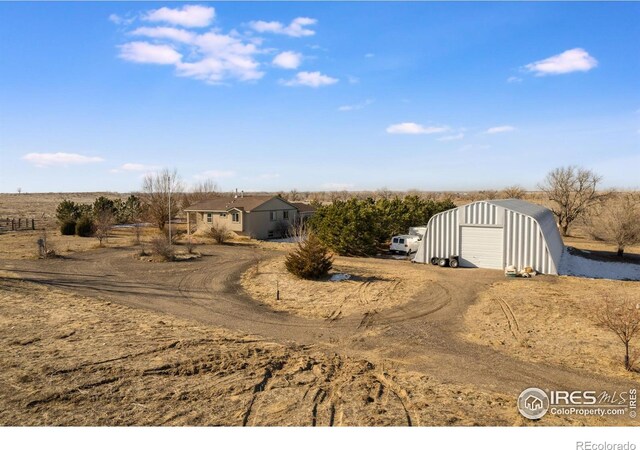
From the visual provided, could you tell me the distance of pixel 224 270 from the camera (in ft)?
73.3

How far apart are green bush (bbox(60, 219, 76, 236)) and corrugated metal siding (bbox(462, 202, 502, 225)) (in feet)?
116

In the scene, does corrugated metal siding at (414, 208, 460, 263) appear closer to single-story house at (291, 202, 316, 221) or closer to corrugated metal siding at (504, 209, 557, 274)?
corrugated metal siding at (504, 209, 557, 274)

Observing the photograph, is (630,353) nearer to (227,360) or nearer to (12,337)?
(227,360)

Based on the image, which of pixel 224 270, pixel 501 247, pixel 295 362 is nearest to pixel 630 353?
pixel 295 362

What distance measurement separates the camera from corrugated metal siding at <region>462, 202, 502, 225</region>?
22391mm

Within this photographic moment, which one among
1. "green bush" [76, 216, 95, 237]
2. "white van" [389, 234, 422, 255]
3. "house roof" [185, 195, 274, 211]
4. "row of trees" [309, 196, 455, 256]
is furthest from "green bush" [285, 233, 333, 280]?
"green bush" [76, 216, 95, 237]

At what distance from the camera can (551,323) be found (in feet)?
42.5

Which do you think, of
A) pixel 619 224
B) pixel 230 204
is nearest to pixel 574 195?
pixel 619 224

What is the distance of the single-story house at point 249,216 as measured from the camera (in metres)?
37.2

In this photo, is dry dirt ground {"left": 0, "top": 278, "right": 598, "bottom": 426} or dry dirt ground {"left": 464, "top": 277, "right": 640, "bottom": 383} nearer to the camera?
dry dirt ground {"left": 0, "top": 278, "right": 598, "bottom": 426}

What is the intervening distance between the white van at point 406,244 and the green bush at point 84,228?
28219mm

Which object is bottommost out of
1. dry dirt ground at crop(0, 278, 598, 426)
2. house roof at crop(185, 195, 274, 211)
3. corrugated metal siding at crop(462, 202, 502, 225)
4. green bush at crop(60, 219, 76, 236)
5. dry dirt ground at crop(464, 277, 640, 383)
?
dry dirt ground at crop(0, 278, 598, 426)

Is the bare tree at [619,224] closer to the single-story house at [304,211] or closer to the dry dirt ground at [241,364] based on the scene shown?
the dry dirt ground at [241,364]

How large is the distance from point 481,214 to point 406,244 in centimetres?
615
